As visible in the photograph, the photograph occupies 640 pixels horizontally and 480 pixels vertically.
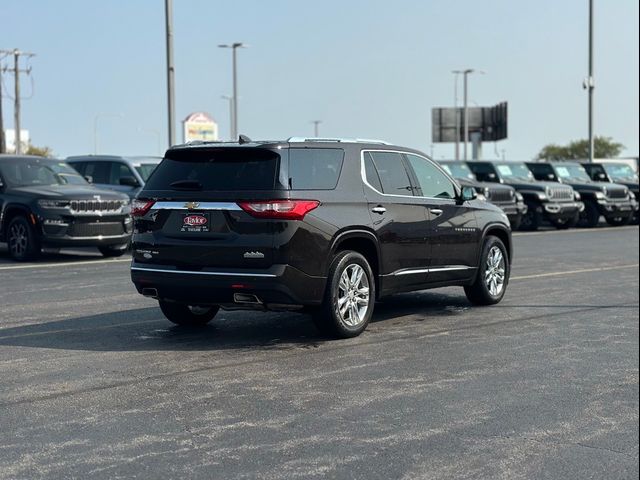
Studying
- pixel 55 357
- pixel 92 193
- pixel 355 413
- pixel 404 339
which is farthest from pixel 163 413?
pixel 92 193

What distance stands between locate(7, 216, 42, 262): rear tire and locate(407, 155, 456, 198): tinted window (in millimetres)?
8375

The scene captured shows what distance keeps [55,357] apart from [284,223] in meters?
2.15

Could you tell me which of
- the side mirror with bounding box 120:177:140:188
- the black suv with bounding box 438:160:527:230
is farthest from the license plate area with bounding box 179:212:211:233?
the black suv with bounding box 438:160:527:230

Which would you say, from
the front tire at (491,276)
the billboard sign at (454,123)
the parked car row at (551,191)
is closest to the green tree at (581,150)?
the billboard sign at (454,123)

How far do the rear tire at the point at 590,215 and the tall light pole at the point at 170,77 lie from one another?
12.8 metres

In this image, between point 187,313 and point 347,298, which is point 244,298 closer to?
point 347,298

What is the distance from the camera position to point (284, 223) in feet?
26.3

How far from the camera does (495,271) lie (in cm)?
1112

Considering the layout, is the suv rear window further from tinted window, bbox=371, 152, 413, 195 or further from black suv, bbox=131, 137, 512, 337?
tinted window, bbox=371, 152, 413, 195

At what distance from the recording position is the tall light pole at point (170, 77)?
24016 mm

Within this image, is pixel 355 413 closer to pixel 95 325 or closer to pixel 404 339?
pixel 404 339

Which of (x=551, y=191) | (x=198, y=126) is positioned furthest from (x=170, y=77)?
(x=198, y=126)

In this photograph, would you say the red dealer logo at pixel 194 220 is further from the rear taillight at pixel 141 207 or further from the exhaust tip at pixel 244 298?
the exhaust tip at pixel 244 298

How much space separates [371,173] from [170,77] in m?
16.1
